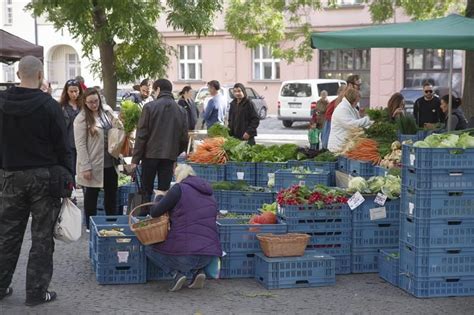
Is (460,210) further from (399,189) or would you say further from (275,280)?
(275,280)

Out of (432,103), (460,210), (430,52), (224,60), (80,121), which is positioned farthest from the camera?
(224,60)

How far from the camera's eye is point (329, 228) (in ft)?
26.0

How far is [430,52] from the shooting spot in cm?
3441

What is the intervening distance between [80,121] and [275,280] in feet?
10.5

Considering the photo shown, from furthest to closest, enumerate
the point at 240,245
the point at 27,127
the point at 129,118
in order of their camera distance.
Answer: the point at 129,118 < the point at 240,245 < the point at 27,127

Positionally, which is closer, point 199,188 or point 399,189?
point 199,188

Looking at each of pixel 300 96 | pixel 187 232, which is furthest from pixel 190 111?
pixel 300 96

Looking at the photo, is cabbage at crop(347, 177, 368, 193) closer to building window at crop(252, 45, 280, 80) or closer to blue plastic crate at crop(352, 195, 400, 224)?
blue plastic crate at crop(352, 195, 400, 224)

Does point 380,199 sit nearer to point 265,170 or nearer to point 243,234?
point 243,234

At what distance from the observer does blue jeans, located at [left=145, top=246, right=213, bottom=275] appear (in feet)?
23.2

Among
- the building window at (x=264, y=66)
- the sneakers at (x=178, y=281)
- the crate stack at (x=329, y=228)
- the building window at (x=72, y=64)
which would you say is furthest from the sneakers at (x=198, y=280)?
the building window at (x=72, y=64)

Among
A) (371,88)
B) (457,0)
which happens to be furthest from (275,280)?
(371,88)

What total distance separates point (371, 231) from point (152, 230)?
7.73 feet

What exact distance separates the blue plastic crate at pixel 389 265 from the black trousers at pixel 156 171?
2.73 m
